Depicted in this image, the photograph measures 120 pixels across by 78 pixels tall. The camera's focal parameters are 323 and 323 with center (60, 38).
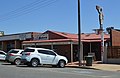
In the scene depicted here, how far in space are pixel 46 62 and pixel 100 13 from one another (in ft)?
34.5

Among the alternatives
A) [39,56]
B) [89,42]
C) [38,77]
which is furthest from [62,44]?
[38,77]

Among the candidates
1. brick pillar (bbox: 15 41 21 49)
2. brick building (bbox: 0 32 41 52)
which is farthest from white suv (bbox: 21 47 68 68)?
brick pillar (bbox: 15 41 21 49)

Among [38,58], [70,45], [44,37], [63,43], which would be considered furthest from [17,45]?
[38,58]

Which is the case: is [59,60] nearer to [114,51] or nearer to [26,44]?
[114,51]

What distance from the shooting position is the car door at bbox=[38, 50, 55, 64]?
→ 31.6m

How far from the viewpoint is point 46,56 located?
31.6m

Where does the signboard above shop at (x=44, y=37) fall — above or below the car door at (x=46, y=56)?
above

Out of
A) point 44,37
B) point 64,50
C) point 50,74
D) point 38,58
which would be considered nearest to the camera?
point 50,74

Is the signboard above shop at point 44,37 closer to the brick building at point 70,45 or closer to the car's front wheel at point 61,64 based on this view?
the brick building at point 70,45

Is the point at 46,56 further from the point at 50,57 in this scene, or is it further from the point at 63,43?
the point at 63,43

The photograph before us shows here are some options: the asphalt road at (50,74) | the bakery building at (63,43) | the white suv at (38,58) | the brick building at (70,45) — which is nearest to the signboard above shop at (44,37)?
the bakery building at (63,43)

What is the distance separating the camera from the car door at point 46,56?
3156 cm

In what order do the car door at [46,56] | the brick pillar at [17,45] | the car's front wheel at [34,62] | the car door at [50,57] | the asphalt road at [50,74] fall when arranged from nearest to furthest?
1. the asphalt road at [50,74]
2. the car's front wheel at [34,62]
3. the car door at [46,56]
4. the car door at [50,57]
5. the brick pillar at [17,45]

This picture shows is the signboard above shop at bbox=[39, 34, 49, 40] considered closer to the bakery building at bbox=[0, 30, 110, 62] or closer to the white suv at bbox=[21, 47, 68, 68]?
the bakery building at bbox=[0, 30, 110, 62]
